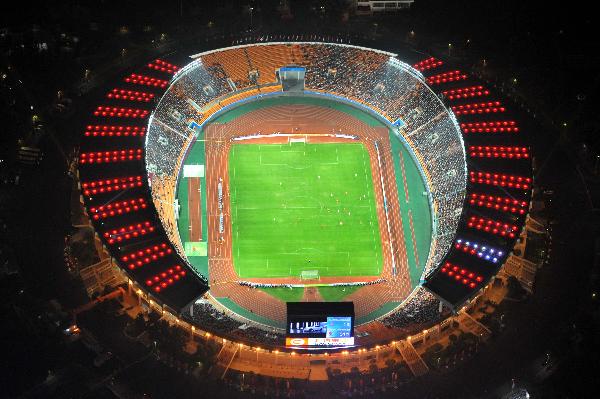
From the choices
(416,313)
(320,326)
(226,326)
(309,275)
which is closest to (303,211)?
(309,275)

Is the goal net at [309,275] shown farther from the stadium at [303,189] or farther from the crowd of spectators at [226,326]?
the crowd of spectators at [226,326]

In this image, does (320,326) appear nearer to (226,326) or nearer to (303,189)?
(226,326)

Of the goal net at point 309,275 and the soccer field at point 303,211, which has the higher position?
the soccer field at point 303,211

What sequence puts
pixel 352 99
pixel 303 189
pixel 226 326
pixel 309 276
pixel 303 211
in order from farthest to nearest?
pixel 352 99 → pixel 303 189 → pixel 303 211 → pixel 309 276 → pixel 226 326

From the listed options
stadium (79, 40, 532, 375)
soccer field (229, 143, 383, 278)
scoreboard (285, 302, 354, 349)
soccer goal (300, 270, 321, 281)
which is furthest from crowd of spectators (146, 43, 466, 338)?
scoreboard (285, 302, 354, 349)

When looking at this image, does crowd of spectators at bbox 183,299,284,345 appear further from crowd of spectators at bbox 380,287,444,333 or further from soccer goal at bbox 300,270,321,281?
crowd of spectators at bbox 380,287,444,333

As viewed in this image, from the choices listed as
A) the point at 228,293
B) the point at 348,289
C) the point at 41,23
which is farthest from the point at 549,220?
the point at 41,23

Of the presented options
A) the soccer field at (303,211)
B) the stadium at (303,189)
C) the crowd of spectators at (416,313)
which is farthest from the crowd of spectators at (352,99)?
the soccer field at (303,211)
